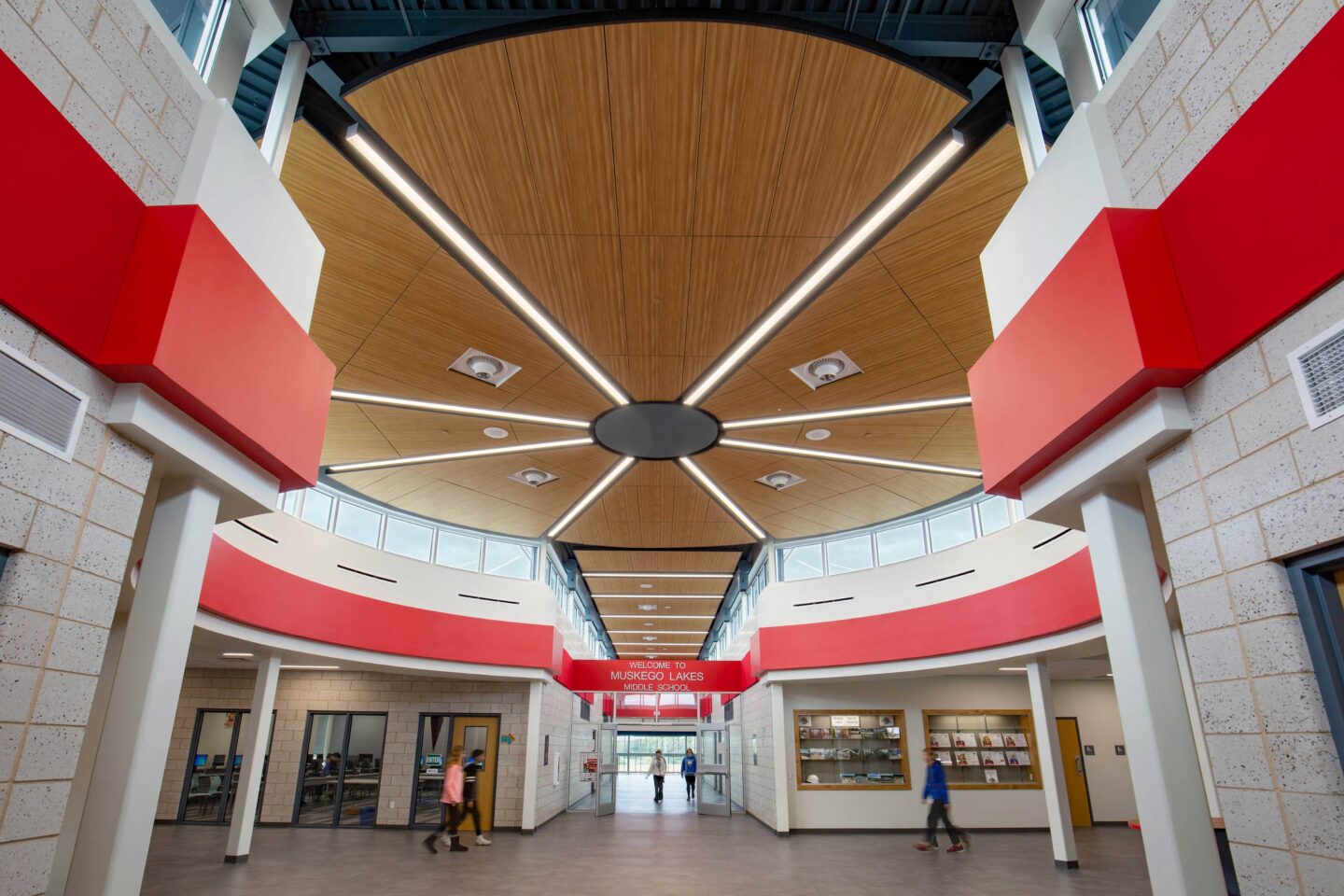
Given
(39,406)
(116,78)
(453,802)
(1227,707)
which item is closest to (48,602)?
(39,406)

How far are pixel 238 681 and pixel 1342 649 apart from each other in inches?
698

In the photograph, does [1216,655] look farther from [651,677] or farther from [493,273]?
[651,677]

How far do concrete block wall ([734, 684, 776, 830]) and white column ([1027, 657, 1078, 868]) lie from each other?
236 inches

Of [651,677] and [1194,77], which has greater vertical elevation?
[1194,77]

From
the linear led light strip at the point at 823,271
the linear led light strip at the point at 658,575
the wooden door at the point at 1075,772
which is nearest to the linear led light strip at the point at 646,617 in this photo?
the linear led light strip at the point at 658,575

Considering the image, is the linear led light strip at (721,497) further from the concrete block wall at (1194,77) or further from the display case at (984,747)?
the concrete block wall at (1194,77)

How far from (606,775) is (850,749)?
304 inches

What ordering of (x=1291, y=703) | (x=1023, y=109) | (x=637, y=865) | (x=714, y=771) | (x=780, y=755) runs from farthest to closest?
(x=714, y=771), (x=780, y=755), (x=637, y=865), (x=1023, y=109), (x=1291, y=703)

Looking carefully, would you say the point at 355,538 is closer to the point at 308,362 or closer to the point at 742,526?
the point at 742,526

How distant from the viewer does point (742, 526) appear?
1529 centimetres

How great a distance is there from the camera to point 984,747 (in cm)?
1532

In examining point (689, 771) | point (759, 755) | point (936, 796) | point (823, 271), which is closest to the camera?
point (823, 271)

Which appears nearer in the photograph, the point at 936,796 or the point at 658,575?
the point at 936,796

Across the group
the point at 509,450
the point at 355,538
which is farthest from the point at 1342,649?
the point at 355,538
